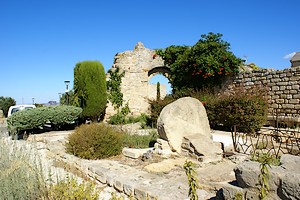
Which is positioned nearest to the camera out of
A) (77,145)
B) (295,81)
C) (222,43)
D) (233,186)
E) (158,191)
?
(233,186)

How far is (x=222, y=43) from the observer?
37.5 ft

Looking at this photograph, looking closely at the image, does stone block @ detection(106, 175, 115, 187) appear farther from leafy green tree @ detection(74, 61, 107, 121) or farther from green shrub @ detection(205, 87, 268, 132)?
leafy green tree @ detection(74, 61, 107, 121)

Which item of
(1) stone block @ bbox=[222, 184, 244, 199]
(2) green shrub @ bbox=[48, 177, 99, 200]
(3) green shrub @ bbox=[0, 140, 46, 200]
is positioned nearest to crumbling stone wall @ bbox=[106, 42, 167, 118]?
(3) green shrub @ bbox=[0, 140, 46, 200]

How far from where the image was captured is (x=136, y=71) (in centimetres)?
1360

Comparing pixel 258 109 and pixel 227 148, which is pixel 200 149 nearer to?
pixel 227 148

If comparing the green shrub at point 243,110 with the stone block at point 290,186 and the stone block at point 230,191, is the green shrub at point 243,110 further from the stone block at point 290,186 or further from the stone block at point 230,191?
the stone block at point 290,186

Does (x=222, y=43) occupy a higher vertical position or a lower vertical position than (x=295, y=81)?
higher

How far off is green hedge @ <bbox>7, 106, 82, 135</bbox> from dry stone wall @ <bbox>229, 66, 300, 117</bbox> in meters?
7.98

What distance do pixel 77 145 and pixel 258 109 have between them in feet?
19.3

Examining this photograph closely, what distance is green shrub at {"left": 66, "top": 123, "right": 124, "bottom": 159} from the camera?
544cm

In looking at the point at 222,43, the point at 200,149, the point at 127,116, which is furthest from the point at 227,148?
the point at 127,116

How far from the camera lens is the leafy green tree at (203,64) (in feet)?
36.2

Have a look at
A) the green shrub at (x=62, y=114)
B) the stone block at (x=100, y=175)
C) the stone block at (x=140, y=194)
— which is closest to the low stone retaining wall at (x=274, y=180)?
the stone block at (x=140, y=194)

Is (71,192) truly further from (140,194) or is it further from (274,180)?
(274,180)
